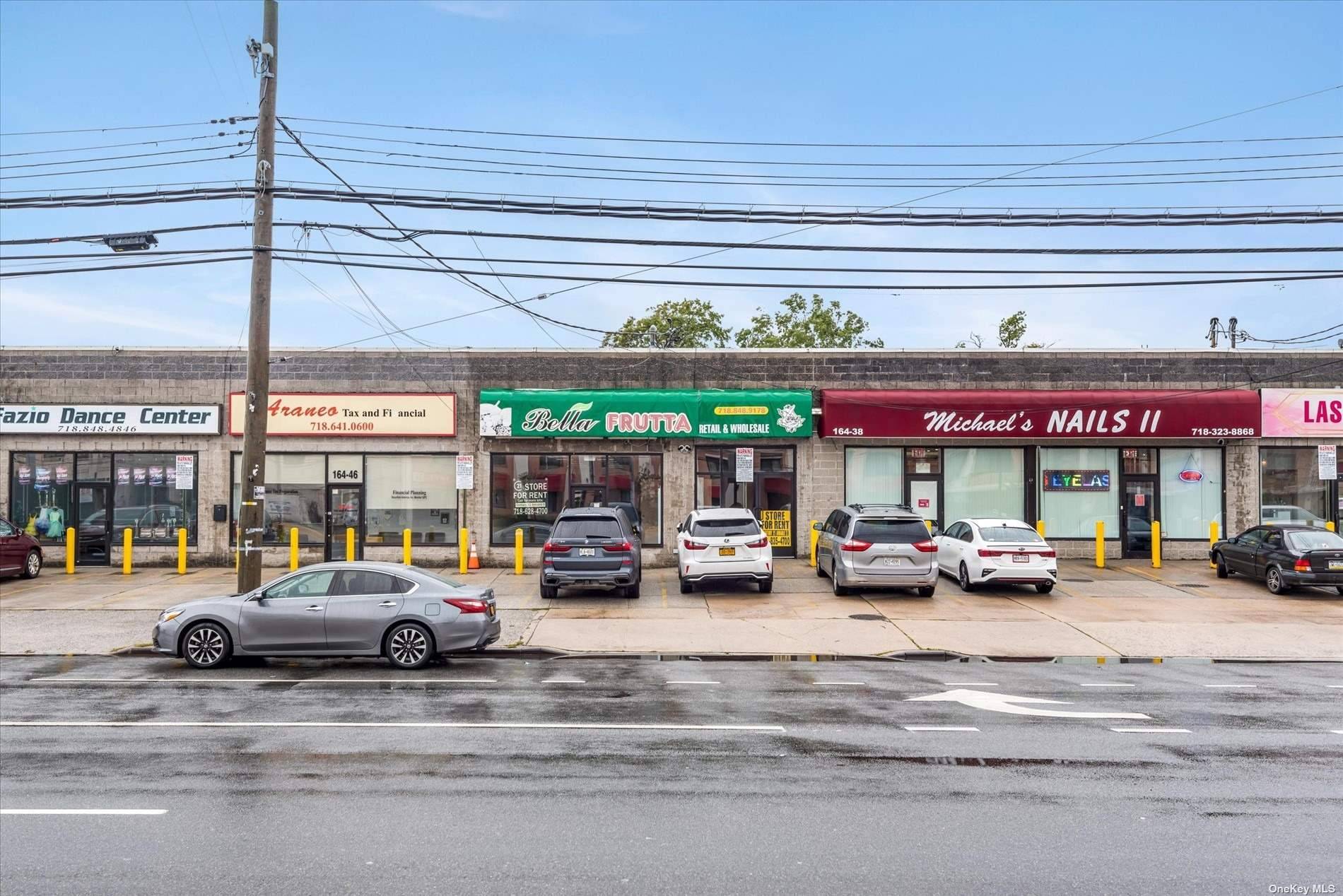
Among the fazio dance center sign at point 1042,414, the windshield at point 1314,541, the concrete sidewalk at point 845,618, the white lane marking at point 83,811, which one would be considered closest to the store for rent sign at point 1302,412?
the fazio dance center sign at point 1042,414

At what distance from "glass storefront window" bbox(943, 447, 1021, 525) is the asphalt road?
11.9 meters

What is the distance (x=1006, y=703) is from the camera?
10.2 metres

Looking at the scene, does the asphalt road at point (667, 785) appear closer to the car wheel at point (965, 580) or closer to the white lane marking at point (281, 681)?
the white lane marking at point (281, 681)

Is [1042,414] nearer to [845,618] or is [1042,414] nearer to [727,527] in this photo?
[727,527]

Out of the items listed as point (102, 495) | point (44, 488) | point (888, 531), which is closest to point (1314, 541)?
point (888, 531)

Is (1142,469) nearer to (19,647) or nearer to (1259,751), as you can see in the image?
(1259,751)

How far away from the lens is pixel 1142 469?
23.4 metres

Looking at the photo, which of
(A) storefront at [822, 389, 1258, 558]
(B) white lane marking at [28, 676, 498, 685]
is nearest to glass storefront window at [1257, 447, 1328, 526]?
(A) storefront at [822, 389, 1258, 558]

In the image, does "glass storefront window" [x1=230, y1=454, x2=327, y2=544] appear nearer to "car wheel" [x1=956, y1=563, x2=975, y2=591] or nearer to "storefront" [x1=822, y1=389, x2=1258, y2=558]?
"storefront" [x1=822, y1=389, x2=1258, y2=558]

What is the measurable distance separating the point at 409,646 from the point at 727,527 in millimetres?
7256

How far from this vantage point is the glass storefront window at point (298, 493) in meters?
23.1

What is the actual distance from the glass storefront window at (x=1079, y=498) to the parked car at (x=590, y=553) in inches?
465

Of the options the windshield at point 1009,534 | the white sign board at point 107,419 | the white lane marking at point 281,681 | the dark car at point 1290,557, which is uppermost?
the white sign board at point 107,419

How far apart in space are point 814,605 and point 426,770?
10715mm
